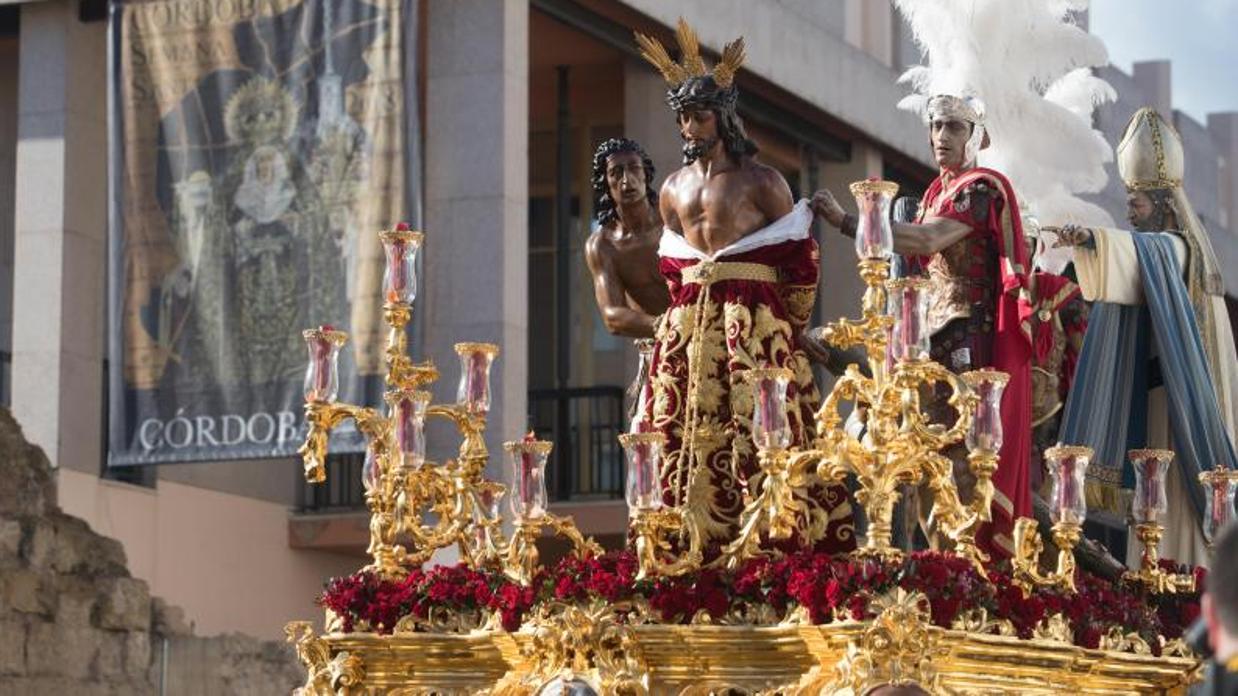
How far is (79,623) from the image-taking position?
18.0 m

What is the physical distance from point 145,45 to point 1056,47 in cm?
928

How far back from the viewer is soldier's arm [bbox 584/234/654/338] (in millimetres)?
10859

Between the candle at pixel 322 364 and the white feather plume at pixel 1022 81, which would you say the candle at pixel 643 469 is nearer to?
the candle at pixel 322 364

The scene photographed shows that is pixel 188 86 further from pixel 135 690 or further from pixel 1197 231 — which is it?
pixel 1197 231

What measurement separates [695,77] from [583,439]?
45.6 ft

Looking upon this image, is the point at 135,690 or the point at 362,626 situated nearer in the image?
the point at 362,626

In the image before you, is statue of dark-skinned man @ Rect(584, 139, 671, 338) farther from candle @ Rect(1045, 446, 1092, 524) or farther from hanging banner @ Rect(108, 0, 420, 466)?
hanging banner @ Rect(108, 0, 420, 466)

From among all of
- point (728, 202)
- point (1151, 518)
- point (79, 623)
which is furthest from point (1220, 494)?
point (79, 623)

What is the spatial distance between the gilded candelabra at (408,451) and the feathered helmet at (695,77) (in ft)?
3.63

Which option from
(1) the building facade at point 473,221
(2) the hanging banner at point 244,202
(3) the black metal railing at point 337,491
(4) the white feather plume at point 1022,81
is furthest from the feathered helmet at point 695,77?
(3) the black metal railing at point 337,491

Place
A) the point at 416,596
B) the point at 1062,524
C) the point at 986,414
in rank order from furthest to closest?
1. the point at 416,596
2. the point at 1062,524
3. the point at 986,414

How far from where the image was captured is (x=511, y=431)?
1944cm

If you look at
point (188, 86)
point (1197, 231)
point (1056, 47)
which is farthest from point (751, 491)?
point (188, 86)

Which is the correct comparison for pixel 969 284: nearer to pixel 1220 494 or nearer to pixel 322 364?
pixel 1220 494
